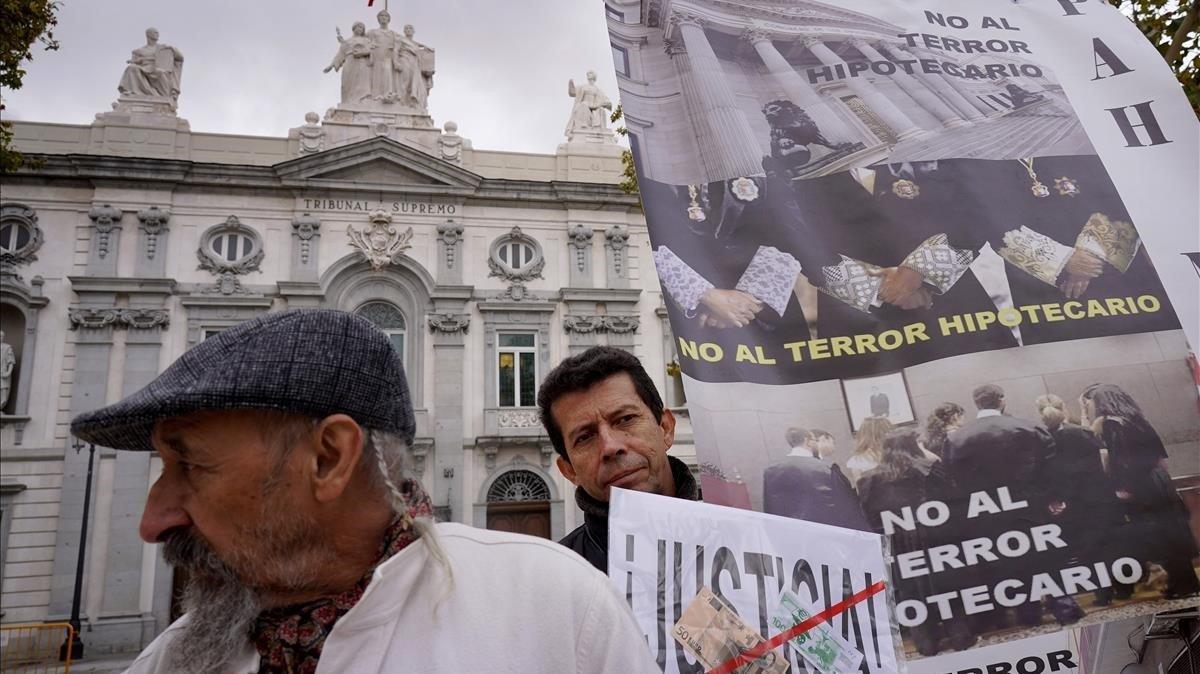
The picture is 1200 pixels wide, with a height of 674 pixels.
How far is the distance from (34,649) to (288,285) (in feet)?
29.7

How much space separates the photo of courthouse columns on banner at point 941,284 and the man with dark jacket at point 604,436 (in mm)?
662

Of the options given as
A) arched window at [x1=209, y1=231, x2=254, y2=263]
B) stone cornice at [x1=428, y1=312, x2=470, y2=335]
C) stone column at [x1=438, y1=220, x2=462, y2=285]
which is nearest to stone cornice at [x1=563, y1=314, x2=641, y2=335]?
stone cornice at [x1=428, y1=312, x2=470, y2=335]

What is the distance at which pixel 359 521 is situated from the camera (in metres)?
1.33

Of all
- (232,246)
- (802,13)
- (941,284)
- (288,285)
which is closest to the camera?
(941,284)

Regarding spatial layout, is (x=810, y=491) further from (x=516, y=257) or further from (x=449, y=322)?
(x=516, y=257)

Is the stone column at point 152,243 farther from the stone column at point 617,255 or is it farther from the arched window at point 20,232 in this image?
the stone column at point 617,255

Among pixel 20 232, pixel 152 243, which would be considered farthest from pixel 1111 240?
pixel 20 232

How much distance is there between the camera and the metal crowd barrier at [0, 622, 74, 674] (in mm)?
14242

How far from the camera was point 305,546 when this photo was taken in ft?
4.16

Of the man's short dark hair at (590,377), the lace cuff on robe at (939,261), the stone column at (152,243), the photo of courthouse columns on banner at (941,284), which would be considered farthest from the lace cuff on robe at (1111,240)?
the stone column at (152,243)

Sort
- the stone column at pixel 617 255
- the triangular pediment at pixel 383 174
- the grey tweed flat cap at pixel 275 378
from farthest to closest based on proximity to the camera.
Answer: the stone column at pixel 617 255, the triangular pediment at pixel 383 174, the grey tweed flat cap at pixel 275 378

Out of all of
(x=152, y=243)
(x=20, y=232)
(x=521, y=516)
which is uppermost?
(x=20, y=232)

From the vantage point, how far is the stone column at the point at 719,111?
1940 millimetres

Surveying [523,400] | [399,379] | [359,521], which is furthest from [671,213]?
[523,400]
